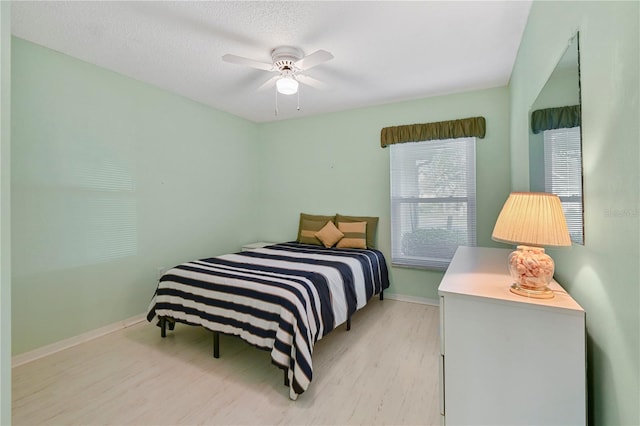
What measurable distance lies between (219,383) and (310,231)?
2.37m

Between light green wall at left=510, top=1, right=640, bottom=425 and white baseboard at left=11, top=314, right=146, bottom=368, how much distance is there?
3.60m

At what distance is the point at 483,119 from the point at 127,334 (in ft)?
14.3

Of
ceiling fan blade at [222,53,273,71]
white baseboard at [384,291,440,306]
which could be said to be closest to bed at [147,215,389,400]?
white baseboard at [384,291,440,306]

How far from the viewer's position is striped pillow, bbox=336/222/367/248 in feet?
12.5

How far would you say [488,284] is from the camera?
4.58ft

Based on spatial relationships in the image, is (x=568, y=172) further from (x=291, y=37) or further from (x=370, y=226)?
(x=370, y=226)

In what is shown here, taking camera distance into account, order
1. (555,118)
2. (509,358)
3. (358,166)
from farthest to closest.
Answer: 1. (358,166)
2. (555,118)
3. (509,358)

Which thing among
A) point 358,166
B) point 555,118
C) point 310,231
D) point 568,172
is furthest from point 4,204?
point 358,166

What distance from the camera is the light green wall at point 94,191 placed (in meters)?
2.39

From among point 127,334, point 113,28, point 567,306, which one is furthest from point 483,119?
point 127,334

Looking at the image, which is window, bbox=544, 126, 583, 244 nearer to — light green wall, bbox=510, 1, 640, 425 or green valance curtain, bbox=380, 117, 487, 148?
light green wall, bbox=510, 1, 640, 425

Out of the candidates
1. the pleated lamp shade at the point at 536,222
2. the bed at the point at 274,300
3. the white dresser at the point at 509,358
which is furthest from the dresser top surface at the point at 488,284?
the bed at the point at 274,300

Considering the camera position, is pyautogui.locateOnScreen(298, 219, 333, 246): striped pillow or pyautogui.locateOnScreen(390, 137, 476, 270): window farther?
pyautogui.locateOnScreen(298, 219, 333, 246): striped pillow

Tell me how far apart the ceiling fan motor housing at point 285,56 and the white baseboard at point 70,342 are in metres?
2.95
